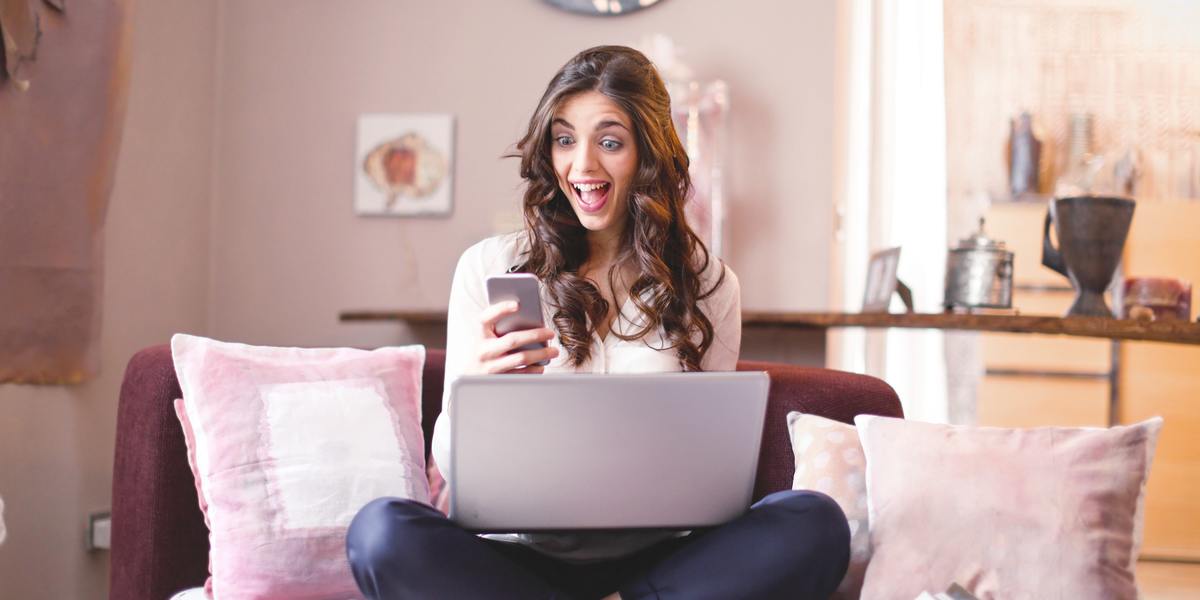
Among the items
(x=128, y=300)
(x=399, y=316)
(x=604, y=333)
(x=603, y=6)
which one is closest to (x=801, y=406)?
(x=604, y=333)

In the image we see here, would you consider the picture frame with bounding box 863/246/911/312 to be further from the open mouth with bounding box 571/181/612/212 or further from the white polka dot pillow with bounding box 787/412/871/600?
the open mouth with bounding box 571/181/612/212

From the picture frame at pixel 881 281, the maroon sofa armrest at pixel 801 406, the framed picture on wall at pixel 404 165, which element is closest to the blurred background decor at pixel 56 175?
the framed picture on wall at pixel 404 165

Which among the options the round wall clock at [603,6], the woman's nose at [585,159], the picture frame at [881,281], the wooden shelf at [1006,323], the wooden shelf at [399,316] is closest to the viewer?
the woman's nose at [585,159]

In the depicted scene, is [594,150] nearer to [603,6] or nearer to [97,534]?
[603,6]

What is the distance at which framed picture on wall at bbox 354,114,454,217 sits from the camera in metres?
2.99

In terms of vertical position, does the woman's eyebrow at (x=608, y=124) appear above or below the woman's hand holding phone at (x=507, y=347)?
above

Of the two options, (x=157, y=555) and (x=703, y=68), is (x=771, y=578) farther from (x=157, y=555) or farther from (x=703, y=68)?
(x=703, y=68)

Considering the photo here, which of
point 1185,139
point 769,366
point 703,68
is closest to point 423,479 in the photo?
point 769,366

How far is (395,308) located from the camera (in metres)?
2.99

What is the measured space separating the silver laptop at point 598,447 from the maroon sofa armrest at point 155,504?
2.21 ft

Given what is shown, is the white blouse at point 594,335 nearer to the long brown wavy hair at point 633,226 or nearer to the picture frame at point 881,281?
the long brown wavy hair at point 633,226

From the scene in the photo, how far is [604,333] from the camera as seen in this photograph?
5.87 feet

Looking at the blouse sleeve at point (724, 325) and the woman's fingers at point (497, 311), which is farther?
the blouse sleeve at point (724, 325)

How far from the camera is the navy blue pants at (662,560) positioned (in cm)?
131
